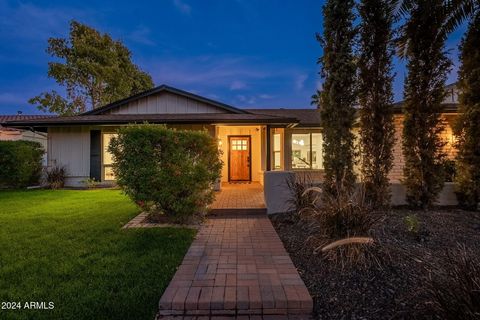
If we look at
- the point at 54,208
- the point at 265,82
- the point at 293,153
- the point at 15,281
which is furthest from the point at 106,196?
the point at 265,82

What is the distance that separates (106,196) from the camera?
9.52m

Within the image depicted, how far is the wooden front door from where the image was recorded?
1329 centimetres

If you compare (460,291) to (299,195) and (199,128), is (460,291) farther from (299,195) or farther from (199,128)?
(199,128)

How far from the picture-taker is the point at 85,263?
3740 millimetres

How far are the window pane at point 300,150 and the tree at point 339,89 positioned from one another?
7687 millimetres

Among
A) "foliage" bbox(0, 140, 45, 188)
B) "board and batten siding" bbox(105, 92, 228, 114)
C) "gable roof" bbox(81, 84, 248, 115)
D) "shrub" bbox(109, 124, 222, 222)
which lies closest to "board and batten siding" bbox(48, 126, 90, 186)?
"foliage" bbox(0, 140, 45, 188)

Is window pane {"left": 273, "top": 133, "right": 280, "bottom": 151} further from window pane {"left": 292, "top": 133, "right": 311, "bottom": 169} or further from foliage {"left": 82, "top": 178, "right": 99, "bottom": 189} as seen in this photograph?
foliage {"left": 82, "top": 178, "right": 99, "bottom": 189}

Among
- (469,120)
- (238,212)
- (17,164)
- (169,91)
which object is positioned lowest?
(238,212)

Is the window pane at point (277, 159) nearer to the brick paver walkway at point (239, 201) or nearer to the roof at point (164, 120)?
the roof at point (164, 120)

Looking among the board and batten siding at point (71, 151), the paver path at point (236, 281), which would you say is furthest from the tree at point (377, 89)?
the board and batten siding at point (71, 151)

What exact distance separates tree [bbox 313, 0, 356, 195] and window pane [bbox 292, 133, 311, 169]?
769 centimetres

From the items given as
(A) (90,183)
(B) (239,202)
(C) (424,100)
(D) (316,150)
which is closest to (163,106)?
(A) (90,183)

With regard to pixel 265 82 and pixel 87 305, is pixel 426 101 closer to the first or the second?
pixel 87 305

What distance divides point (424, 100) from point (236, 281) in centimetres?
573
